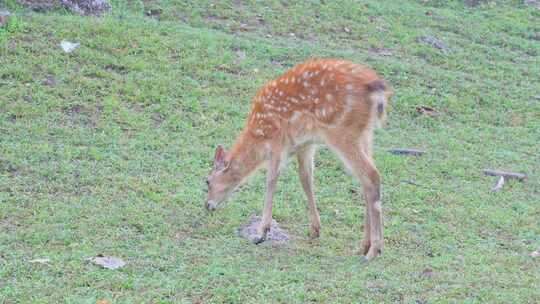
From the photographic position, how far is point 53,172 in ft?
26.4

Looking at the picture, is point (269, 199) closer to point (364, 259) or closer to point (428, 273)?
point (364, 259)

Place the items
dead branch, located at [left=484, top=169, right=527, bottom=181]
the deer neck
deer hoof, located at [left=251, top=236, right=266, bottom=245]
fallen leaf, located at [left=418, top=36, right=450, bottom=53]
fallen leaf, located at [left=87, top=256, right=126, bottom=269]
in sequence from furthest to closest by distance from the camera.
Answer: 1. fallen leaf, located at [left=418, top=36, right=450, bottom=53]
2. dead branch, located at [left=484, top=169, right=527, bottom=181]
3. the deer neck
4. deer hoof, located at [left=251, top=236, right=266, bottom=245]
5. fallen leaf, located at [left=87, top=256, right=126, bottom=269]

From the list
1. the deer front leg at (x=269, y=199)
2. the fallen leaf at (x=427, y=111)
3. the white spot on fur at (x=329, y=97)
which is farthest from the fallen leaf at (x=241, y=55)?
the white spot on fur at (x=329, y=97)

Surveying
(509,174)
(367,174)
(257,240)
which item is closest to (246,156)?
(257,240)

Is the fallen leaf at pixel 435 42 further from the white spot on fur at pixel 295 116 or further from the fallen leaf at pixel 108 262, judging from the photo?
the fallen leaf at pixel 108 262

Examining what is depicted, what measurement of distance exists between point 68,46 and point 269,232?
4.66 metres

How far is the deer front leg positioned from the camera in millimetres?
7242

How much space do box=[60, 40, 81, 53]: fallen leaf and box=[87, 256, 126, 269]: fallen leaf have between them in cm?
491

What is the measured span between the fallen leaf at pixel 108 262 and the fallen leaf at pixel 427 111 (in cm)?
606

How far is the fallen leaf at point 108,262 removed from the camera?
244 inches

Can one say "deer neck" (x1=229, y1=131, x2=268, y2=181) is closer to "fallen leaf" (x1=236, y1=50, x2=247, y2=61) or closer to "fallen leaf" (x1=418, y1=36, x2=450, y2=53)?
"fallen leaf" (x1=236, y1=50, x2=247, y2=61)

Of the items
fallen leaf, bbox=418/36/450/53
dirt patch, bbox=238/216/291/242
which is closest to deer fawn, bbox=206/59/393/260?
dirt patch, bbox=238/216/291/242

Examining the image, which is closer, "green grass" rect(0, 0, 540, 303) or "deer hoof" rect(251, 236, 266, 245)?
"green grass" rect(0, 0, 540, 303)

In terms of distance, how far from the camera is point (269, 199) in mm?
7301
